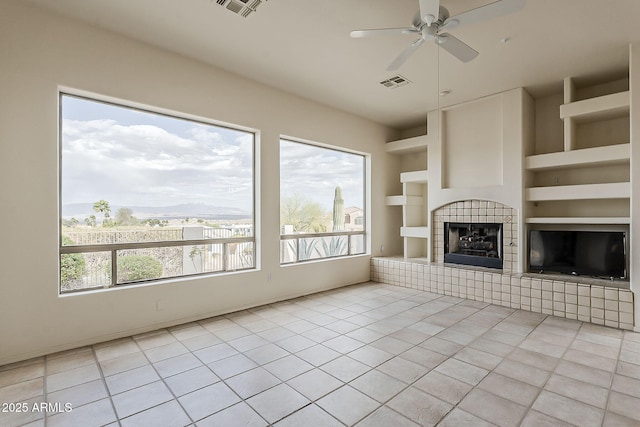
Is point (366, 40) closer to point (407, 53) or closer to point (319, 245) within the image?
point (407, 53)

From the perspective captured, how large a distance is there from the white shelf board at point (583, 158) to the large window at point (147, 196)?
4021 mm

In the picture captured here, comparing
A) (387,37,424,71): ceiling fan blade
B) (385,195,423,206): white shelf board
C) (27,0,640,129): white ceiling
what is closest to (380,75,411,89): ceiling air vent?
(27,0,640,129): white ceiling

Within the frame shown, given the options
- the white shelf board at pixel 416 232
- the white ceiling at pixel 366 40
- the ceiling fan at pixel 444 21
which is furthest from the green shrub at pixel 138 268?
the white shelf board at pixel 416 232

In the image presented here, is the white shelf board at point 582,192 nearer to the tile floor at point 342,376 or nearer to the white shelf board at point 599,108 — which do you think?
the white shelf board at point 599,108

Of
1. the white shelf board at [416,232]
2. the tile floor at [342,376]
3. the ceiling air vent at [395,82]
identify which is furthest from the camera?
the white shelf board at [416,232]

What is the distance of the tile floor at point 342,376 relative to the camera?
2.02 meters

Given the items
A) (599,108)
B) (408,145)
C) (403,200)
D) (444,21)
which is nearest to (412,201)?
(403,200)

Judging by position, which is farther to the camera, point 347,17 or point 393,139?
point 393,139

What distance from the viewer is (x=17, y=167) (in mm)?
2754

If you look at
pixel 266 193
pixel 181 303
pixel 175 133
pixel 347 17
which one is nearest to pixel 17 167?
pixel 175 133

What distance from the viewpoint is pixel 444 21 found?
246cm

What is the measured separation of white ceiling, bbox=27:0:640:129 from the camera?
9.29 ft

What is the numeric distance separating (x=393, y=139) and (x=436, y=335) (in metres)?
4.35

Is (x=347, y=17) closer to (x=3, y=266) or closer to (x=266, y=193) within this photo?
(x=266, y=193)
